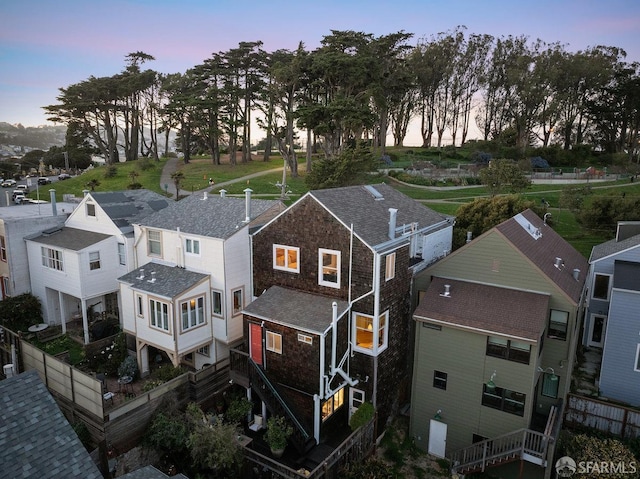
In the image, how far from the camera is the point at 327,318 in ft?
56.2

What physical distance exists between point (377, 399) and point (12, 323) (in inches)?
851

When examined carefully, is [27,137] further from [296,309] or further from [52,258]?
[296,309]

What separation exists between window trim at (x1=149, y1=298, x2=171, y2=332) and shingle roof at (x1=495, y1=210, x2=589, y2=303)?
14.5 m

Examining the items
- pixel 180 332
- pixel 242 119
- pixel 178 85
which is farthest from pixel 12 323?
pixel 178 85

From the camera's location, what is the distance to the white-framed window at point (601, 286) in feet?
72.9

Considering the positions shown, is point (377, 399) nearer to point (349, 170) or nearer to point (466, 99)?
point (349, 170)

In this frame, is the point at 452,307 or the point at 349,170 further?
the point at 349,170

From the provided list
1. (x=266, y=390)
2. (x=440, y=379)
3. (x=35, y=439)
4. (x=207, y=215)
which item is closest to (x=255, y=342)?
(x=266, y=390)

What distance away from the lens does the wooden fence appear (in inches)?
650

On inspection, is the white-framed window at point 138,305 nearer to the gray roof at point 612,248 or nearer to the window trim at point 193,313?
the window trim at point 193,313

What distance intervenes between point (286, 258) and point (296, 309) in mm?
2560

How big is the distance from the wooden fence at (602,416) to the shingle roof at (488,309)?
393 cm

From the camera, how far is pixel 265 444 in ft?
57.2

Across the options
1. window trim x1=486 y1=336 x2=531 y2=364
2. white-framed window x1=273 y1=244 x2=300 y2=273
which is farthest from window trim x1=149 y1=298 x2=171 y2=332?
window trim x1=486 y1=336 x2=531 y2=364
